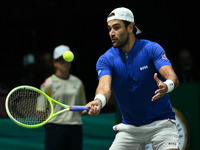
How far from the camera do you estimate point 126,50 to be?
4723mm

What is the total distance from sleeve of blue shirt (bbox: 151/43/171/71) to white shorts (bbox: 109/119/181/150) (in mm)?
572

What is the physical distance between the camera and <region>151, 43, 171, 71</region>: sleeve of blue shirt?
4.43m

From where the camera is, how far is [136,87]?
180 inches

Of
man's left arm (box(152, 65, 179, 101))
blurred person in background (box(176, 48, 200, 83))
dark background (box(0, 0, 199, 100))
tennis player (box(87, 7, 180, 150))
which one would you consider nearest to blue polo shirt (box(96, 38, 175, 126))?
tennis player (box(87, 7, 180, 150))

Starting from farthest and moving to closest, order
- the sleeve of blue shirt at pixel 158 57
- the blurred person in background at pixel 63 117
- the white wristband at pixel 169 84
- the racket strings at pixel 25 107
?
the blurred person in background at pixel 63 117, the racket strings at pixel 25 107, the sleeve of blue shirt at pixel 158 57, the white wristband at pixel 169 84

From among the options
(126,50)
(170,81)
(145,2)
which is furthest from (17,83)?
(170,81)

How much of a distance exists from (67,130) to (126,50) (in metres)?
1.65

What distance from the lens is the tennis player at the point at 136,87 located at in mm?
4547

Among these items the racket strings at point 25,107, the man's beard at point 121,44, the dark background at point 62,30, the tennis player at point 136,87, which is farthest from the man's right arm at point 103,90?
the dark background at point 62,30

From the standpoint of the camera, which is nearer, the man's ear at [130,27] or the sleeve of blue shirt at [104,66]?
the sleeve of blue shirt at [104,66]

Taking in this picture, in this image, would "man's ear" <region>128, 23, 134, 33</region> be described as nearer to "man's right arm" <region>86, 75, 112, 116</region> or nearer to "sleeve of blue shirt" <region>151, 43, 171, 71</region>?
"sleeve of blue shirt" <region>151, 43, 171, 71</region>

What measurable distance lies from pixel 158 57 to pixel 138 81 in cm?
31

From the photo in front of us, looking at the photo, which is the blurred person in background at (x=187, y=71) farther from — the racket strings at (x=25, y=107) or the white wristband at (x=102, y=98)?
the white wristband at (x=102, y=98)

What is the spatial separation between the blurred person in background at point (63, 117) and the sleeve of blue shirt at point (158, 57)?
174 cm
